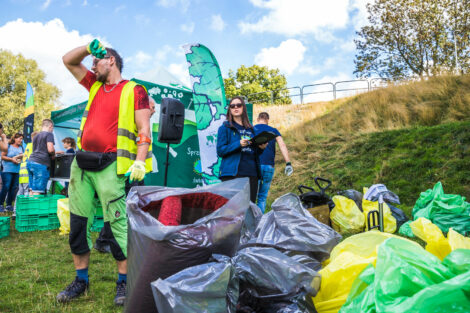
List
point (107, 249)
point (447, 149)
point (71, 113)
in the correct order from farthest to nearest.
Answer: point (71, 113) → point (447, 149) → point (107, 249)

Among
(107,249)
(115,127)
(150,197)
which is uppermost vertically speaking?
(115,127)

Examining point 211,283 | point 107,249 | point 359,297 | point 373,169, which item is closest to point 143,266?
point 211,283

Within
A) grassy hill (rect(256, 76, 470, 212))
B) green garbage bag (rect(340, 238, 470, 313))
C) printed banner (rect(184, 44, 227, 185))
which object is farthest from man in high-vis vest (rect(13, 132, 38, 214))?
green garbage bag (rect(340, 238, 470, 313))

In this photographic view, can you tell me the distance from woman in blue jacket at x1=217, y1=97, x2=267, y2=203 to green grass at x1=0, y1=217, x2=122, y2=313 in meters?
1.48

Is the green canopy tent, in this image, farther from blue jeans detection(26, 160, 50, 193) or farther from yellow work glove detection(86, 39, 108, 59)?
yellow work glove detection(86, 39, 108, 59)

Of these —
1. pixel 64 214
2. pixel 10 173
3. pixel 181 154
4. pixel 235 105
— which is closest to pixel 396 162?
pixel 181 154

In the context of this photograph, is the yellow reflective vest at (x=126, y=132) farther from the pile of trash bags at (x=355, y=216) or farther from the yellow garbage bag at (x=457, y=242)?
the pile of trash bags at (x=355, y=216)

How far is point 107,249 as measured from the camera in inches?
162

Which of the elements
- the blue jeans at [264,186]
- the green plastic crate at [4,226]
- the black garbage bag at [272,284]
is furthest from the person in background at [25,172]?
the black garbage bag at [272,284]

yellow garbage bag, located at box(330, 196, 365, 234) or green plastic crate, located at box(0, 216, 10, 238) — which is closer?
yellow garbage bag, located at box(330, 196, 365, 234)

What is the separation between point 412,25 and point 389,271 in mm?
20612

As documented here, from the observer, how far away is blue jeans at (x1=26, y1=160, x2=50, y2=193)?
6090mm

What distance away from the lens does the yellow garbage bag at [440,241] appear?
1.76 meters

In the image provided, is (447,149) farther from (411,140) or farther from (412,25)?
(412,25)
